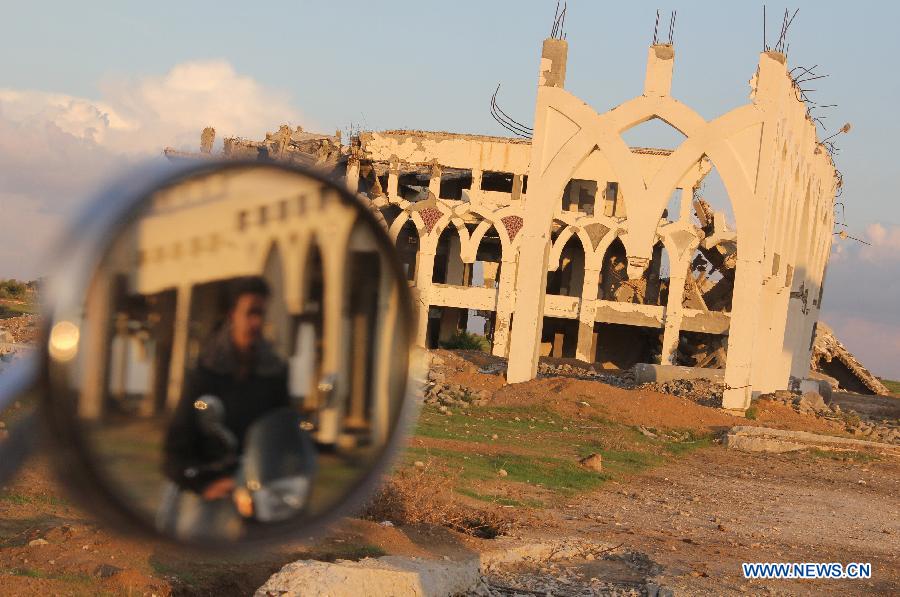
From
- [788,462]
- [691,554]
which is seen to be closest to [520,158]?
[788,462]

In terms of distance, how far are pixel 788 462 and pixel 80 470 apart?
1852 cm

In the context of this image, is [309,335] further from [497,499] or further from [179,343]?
[497,499]

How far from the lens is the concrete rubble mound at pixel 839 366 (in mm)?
49000

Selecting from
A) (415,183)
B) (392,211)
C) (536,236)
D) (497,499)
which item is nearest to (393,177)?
(392,211)

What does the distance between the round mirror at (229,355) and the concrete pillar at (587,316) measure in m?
37.4

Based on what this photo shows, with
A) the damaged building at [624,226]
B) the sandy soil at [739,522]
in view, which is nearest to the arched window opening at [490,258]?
the damaged building at [624,226]

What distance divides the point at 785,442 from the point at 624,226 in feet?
64.8

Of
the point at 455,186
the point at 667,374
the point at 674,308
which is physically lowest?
the point at 667,374

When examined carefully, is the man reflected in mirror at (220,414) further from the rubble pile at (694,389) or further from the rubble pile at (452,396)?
the rubble pile at (694,389)

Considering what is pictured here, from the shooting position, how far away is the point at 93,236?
0.87 m

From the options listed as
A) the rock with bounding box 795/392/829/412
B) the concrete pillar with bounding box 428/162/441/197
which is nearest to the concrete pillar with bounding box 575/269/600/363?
the concrete pillar with bounding box 428/162/441/197

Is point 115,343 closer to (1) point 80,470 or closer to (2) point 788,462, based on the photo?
(1) point 80,470

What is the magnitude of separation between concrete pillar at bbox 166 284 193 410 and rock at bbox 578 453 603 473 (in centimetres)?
1431

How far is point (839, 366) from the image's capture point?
50.8 meters
